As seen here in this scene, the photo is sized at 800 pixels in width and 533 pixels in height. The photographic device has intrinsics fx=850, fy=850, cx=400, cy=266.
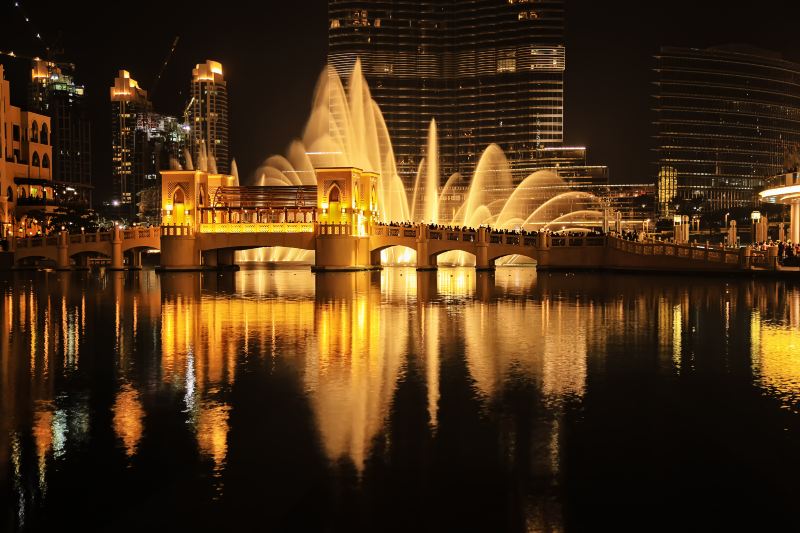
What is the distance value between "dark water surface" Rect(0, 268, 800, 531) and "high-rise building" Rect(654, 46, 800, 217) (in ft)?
430

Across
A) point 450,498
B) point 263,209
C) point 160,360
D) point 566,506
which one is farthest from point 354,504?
point 263,209

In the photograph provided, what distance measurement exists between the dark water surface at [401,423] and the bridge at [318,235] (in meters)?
32.2

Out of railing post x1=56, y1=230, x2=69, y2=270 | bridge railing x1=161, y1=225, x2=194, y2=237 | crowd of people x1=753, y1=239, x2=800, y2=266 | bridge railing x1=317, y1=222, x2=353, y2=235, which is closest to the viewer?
crowd of people x1=753, y1=239, x2=800, y2=266

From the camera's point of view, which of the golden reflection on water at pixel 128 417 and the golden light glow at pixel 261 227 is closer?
the golden reflection on water at pixel 128 417

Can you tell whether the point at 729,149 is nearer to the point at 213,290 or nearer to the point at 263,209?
the point at 263,209

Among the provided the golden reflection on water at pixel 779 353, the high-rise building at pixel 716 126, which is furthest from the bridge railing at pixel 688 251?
the high-rise building at pixel 716 126

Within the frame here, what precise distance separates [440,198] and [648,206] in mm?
37960

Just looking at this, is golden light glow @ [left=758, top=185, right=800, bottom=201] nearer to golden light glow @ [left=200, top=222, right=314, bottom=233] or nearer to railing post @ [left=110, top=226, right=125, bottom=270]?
golden light glow @ [left=200, top=222, right=314, bottom=233]

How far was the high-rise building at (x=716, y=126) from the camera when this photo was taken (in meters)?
154

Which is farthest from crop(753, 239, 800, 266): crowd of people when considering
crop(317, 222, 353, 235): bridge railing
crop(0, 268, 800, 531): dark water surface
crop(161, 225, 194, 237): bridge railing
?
crop(161, 225, 194, 237): bridge railing

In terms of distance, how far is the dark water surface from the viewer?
36.8 ft

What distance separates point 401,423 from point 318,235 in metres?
49.5

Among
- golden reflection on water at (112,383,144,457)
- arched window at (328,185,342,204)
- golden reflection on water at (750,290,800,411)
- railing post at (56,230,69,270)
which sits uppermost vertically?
arched window at (328,185,342,204)

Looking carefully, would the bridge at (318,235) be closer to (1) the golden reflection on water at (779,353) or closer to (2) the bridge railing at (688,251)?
(2) the bridge railing at (688,251)
